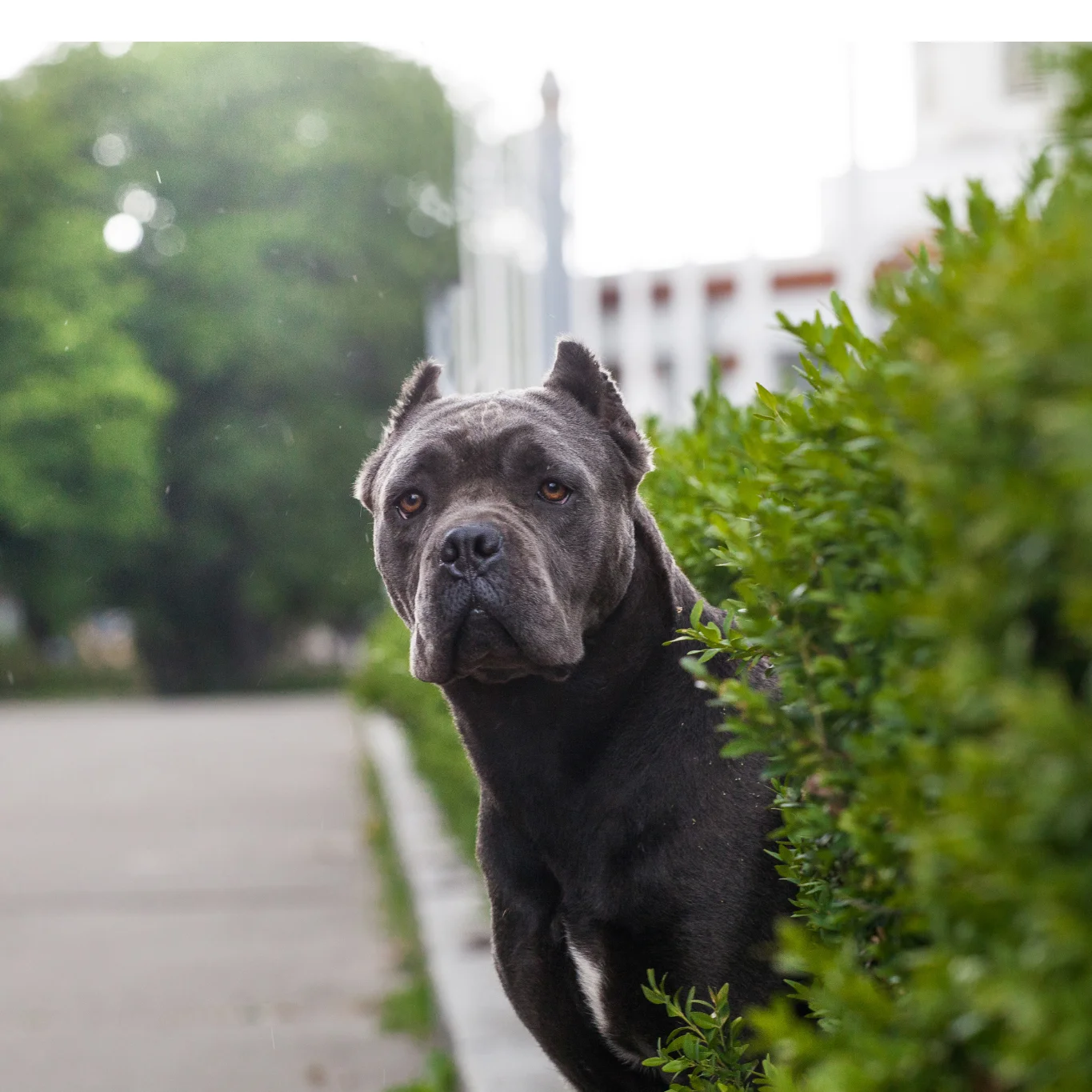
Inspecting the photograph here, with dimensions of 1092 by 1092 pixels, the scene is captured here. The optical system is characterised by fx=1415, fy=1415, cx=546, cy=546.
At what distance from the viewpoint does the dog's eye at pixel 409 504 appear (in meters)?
2.92

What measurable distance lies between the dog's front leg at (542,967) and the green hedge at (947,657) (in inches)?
34.5

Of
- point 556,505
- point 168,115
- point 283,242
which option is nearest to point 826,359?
point 556,505

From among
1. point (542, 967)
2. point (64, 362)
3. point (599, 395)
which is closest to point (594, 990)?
point (542, 967)

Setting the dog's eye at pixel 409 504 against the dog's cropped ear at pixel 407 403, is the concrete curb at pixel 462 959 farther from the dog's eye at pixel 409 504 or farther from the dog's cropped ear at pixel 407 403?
the dog's cropped ear at pixel 407 403

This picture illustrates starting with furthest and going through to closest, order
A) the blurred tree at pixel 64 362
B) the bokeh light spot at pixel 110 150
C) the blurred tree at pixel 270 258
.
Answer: the bokeh light spot at pixel 110 150, the blurred tree at pixel 270 258, the blurred tree at pixel 64 362

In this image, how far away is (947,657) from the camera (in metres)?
1.18

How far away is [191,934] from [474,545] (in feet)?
17.5

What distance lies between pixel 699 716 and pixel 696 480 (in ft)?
2.31

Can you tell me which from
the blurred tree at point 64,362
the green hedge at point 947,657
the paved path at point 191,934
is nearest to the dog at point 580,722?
the green hedge at point 947,657

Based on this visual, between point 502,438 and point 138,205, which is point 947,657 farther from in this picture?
point 138,205

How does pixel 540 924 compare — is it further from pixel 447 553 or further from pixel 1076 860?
pixel 1076 860

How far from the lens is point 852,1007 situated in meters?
1.34

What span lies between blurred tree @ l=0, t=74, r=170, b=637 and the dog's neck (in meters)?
24.3

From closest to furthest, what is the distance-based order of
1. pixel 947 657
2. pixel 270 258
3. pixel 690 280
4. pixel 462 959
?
pixel 947 657 → pixel 462 959 → pixel 690 280 → pixel 270 258
